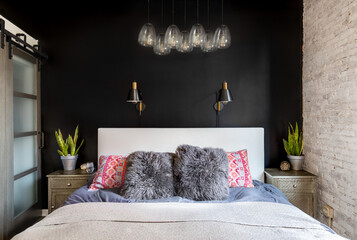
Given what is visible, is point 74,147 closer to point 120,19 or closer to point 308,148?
point 120,19

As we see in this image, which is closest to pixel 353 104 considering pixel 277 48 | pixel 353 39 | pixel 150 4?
pixel 353 39

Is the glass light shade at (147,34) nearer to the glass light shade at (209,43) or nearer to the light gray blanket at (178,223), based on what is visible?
the glass light shade at (209,43)

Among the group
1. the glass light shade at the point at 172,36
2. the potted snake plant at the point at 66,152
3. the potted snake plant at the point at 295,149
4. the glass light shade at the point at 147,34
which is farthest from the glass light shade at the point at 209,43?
the potted snake plant at the point at 66,152

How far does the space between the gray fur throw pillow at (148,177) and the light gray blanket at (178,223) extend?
258 millimetres

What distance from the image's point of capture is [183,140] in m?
3.04

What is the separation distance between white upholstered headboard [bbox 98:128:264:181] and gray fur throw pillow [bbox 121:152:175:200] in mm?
669

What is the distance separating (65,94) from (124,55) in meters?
0.98

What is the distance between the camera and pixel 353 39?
221 centimetres

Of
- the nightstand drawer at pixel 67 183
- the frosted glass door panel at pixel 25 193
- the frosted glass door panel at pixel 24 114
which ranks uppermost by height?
the frosted glass door panel at pixel 24 114

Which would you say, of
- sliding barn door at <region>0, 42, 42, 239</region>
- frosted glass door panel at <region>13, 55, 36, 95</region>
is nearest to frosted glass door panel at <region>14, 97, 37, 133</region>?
sliding barn door at <region>0, 42, 42, 239</region>

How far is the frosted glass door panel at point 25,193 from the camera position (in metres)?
2.78

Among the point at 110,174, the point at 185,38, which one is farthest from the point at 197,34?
the point at 110,174

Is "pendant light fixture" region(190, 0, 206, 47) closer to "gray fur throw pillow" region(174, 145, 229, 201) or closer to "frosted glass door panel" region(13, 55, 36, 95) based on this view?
"gray fur throw pillow" region(174, 145, 229, 201)

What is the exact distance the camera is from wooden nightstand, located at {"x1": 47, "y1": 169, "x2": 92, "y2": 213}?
2.79m
